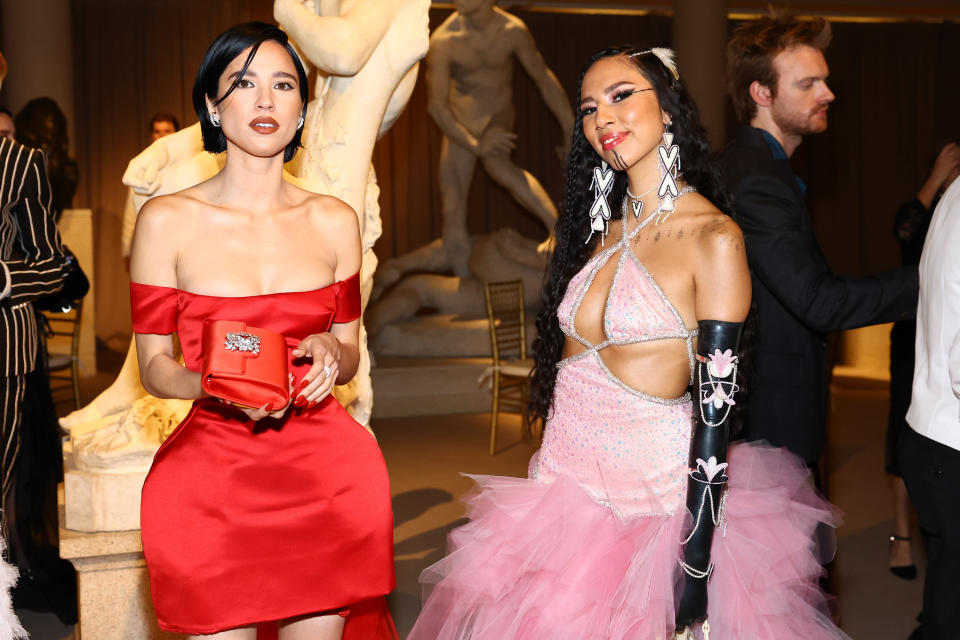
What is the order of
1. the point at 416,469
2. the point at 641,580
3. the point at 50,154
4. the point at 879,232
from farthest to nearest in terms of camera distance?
the point at 879,232
the point at 50,154
the point at 416,469
the point at 641,580

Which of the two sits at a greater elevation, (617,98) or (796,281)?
(617,98)

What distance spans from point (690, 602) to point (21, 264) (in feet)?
7.22

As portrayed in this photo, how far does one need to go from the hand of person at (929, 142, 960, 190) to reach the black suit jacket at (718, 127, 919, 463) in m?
1.49

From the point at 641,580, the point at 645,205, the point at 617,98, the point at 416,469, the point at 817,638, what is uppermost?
the point at 617,98

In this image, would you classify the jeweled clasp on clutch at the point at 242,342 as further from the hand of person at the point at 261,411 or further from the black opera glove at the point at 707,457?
the black opera glove at the point at 707,457

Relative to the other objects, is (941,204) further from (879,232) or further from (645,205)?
(879,232)

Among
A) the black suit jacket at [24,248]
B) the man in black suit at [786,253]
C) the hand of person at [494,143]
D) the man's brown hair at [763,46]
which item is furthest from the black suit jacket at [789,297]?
the hand of person at [494,143]

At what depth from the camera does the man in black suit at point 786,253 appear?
8.00ft

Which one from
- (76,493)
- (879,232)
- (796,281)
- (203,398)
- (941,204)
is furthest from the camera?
(879,232)

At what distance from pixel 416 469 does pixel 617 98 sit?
14.3ft

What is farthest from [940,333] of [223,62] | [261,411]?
[223,62]

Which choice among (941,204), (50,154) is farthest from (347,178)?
(50,154)

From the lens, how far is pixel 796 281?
2459 millimetres

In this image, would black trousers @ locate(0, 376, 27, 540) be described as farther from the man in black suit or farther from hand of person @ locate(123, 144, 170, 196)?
the man in black suit
